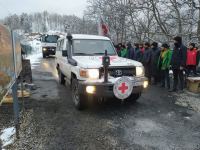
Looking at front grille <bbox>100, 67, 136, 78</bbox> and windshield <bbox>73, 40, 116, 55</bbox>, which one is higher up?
windshield <bbox>73, 40, 116, 55</bbox>

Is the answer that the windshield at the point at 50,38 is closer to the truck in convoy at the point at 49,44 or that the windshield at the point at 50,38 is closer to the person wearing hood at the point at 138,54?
the truck in convoy at the point at 49,44

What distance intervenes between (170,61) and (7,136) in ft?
21.4

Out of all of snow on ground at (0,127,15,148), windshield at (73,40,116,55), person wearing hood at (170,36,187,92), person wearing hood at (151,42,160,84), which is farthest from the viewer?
person wearing hood at (151,42,160,84)

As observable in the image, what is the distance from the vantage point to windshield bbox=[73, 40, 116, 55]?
8578 millimetres

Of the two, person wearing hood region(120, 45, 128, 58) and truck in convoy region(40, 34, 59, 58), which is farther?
truck in convoy region(40, 34, 59, 58)

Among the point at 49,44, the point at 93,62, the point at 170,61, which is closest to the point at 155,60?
the point at 170,61

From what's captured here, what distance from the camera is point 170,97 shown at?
9180mm

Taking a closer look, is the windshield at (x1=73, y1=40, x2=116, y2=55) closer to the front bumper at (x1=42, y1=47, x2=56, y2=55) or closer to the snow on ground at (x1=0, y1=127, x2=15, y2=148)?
the snow on ground at (x1=0, y1=127, x2=15, y2=148)

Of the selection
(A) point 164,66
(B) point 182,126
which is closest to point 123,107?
(B) point 182,126

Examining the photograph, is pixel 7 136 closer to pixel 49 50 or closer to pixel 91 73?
pixel 91 73

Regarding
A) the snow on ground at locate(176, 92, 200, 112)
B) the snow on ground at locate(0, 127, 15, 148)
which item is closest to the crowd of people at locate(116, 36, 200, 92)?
the snow on ground at locate(176, 92, 200, 112)

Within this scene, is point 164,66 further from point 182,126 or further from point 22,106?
point 22,106

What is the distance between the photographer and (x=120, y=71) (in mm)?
7184

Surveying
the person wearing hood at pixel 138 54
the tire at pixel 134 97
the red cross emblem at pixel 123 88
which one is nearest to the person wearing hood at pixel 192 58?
the person wearing hood at pixel 138 54
